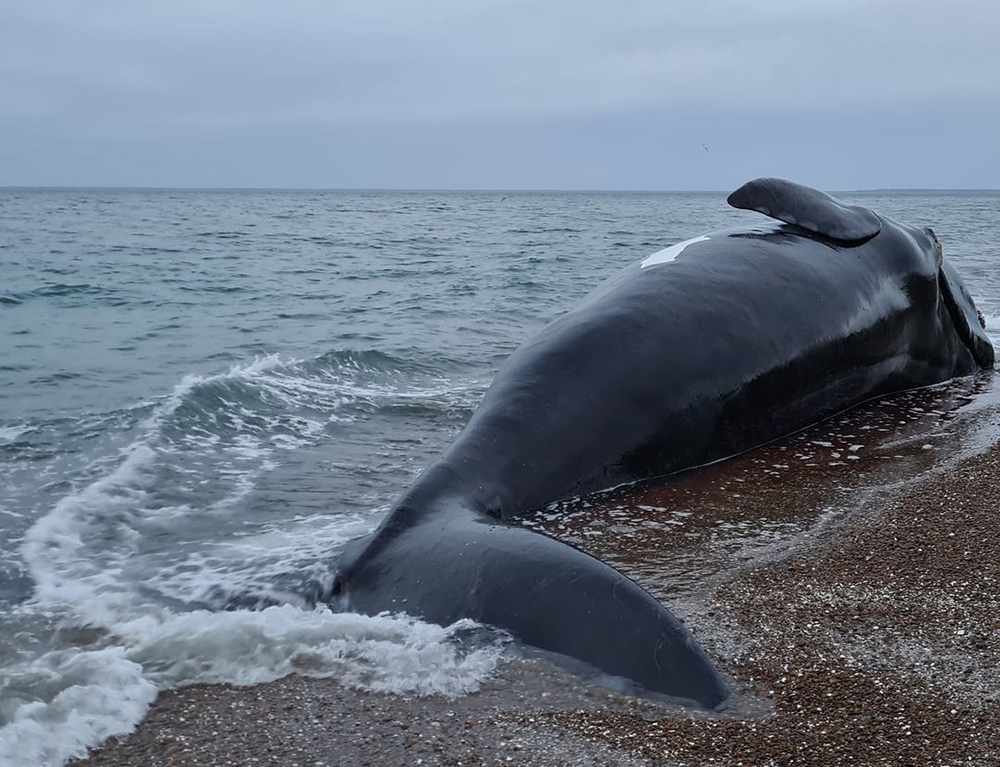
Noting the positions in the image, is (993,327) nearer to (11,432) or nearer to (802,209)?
(802,209)

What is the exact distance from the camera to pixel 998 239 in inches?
1512

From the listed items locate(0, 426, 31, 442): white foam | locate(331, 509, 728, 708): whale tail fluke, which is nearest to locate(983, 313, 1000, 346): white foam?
locate(331, 509, 728, 708): whale tail fluke

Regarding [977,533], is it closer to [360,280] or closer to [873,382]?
[873,382]

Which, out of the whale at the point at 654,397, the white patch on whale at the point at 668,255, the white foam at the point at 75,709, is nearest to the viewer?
the white foam at the point at 75,709

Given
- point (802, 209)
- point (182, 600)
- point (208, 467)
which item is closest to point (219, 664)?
point (182, 600)

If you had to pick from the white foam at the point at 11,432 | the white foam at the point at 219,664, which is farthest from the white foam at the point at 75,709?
the white foam at the point at 11,432

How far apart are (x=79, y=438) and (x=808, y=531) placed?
596 cm

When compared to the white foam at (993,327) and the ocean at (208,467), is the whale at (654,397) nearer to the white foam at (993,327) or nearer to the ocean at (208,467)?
the ocean at (208,467)

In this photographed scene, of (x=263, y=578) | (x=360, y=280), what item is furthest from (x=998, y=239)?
(x=263, y=578)

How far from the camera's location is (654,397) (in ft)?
21.3

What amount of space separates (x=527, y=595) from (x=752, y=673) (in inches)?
36.4

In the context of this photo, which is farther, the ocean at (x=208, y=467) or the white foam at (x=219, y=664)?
the ocean at (x=208, y=467)

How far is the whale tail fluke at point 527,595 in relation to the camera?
12.4 feet

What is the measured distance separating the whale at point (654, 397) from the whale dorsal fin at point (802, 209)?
0.05 ft
